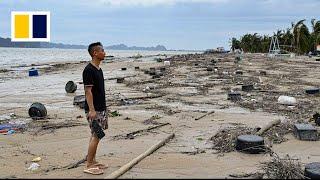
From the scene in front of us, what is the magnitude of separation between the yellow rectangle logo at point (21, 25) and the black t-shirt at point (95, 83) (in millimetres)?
7745

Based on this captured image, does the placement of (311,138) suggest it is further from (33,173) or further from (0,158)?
(0,158)

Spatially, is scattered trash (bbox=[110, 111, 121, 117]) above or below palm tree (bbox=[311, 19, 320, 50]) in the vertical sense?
below

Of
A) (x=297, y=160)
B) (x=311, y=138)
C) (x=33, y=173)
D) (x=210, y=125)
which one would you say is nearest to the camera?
(x=33, y=173)

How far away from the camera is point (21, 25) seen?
13.4 metres

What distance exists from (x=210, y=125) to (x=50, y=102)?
7.00 m

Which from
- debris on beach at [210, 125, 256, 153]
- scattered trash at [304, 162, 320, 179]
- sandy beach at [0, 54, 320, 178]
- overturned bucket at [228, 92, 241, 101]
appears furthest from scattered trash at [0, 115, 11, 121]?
scattered trash at [304, 162, 320, 179]

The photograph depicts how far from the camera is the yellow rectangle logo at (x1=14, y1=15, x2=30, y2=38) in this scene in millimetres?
12938

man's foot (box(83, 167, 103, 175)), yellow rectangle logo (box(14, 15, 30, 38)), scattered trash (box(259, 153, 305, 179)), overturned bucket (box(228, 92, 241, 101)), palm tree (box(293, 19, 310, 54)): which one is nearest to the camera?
scattered trash (box(259, 153, 305, 179))

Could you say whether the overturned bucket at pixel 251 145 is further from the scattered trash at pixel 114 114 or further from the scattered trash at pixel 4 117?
the scattered trash at pixel 4 117

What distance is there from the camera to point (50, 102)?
1454 cm

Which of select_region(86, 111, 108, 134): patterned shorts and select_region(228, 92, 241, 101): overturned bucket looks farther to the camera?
select_region(228, 92, 241, 101): overturned bucket

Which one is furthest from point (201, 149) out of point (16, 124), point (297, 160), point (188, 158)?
point (16, 124)

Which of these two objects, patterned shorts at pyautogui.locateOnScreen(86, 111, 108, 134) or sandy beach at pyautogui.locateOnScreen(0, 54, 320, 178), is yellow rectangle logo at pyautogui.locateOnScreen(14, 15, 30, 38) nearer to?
sandy beach at pyautogui.locateOnScreen(0, 54, 320, 178)

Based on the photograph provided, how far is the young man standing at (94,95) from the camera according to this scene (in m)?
5.78
